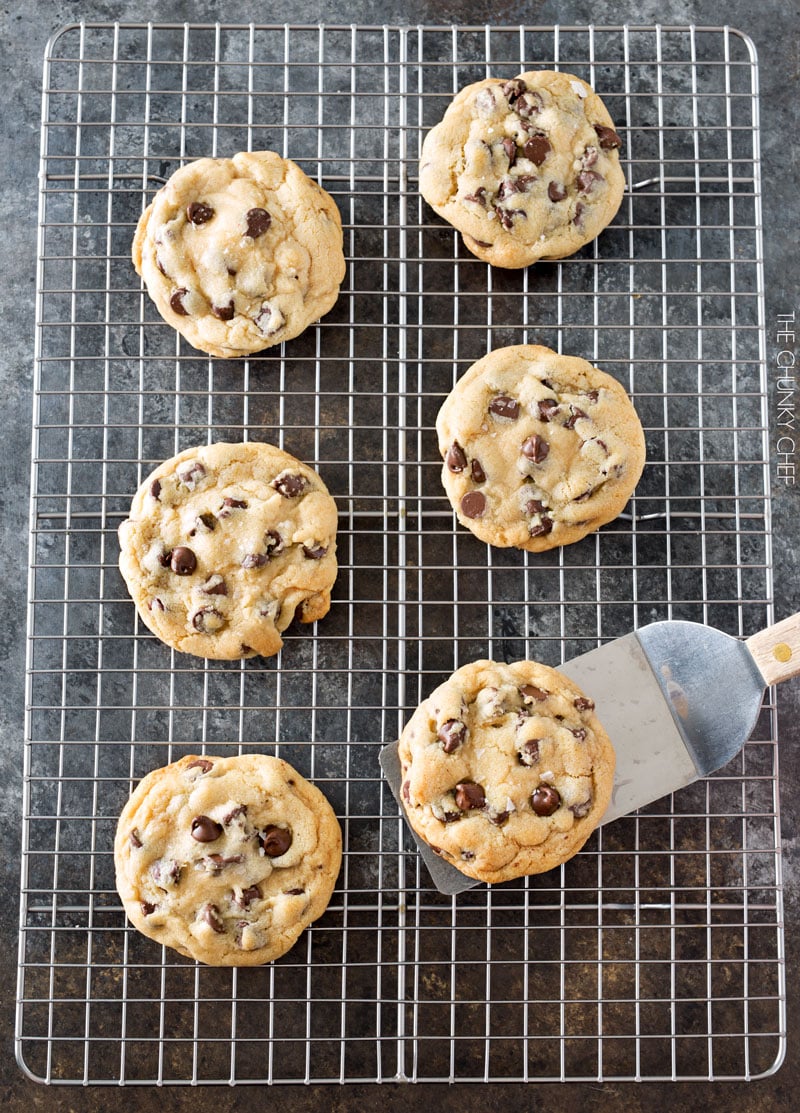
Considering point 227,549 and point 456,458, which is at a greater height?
point 456,458

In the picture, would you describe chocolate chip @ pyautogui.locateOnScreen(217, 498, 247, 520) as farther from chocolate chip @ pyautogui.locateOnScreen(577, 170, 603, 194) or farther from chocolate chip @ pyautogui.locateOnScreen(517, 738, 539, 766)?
chocolate chip @ pyautogui.locateOnScreen(577, 170, 603, 194)

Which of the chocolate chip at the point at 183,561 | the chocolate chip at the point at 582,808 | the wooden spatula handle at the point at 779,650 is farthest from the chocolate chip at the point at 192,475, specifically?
the wooden spatula handle at the point at 779,650

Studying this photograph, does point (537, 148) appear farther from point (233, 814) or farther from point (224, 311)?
point (233, 814)

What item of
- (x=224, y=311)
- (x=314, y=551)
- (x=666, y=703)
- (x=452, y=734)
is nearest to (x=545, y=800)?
(x=452, y=734)

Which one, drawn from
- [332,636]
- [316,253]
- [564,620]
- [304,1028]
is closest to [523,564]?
[564,620]

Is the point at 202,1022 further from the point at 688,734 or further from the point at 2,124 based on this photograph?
the point at 2,124
